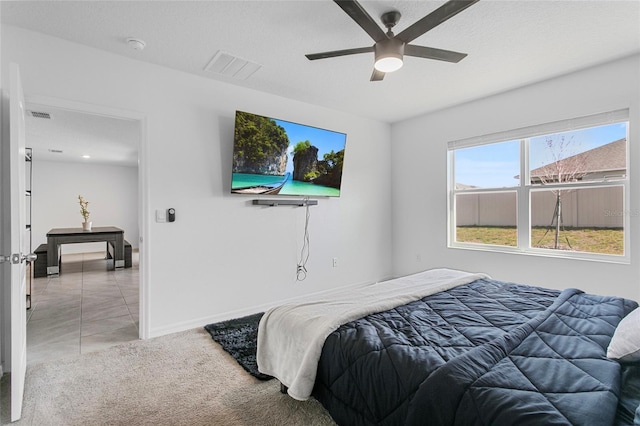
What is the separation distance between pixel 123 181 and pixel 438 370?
9.55 metres

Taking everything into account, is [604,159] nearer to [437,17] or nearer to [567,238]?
[567,238]

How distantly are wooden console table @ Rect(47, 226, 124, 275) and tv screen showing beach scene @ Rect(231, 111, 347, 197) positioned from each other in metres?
4.07

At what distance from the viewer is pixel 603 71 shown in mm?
2994

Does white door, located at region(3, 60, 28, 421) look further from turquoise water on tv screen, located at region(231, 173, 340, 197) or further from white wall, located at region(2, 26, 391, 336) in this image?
turquoise water on tv screen, located at region(231, 173, 340, 197)

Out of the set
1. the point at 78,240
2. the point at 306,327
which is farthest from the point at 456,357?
the point at 78,240

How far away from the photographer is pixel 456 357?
125cm

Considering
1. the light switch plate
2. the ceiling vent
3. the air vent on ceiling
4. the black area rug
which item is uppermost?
the ceiling vent

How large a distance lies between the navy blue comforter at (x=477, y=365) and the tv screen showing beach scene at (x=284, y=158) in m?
2.14

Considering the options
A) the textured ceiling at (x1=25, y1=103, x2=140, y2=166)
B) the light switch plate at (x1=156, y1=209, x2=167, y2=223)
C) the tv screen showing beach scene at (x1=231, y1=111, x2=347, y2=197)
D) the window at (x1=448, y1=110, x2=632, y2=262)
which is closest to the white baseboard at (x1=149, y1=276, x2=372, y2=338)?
the light switch plate at (x1=156, y1=209, x2=167, y2=223)

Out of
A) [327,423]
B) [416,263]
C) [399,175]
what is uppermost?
[399,175]

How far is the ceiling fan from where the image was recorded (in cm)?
169

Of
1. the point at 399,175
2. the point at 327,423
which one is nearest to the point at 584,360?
the point at 327,423

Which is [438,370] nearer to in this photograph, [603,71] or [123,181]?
[603,71]

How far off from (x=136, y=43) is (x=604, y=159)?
4.39m
